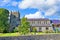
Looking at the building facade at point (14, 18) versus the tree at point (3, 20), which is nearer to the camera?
the tree at point (3, 20)

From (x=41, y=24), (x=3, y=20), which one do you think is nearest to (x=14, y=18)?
(x=41, y=24)

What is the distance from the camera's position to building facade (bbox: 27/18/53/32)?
5008cm

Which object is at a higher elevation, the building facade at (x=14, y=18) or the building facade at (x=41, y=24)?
the building facade at (x=14, y=18)

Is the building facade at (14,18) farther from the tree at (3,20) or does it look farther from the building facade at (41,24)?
the tree at (3,20)

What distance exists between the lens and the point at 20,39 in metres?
15.2

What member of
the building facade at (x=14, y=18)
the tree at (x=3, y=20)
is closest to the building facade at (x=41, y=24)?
the building facade at (x=14, y=18)

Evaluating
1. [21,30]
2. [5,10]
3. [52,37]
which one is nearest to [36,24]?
[5,10]

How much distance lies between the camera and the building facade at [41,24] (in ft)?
164

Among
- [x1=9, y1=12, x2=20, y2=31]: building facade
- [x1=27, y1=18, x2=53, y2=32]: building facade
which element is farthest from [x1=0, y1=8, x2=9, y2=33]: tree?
[x1=27, y1=18, x2=53, y2=32]: building facade

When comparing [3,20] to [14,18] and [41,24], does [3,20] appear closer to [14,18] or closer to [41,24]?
[14,18]

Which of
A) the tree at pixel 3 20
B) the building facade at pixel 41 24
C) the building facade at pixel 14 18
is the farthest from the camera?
the building facade at pixel 14 18

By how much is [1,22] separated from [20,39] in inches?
982

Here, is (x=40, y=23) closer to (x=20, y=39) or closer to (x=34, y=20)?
(x=34, y=20)

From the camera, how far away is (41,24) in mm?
53688
